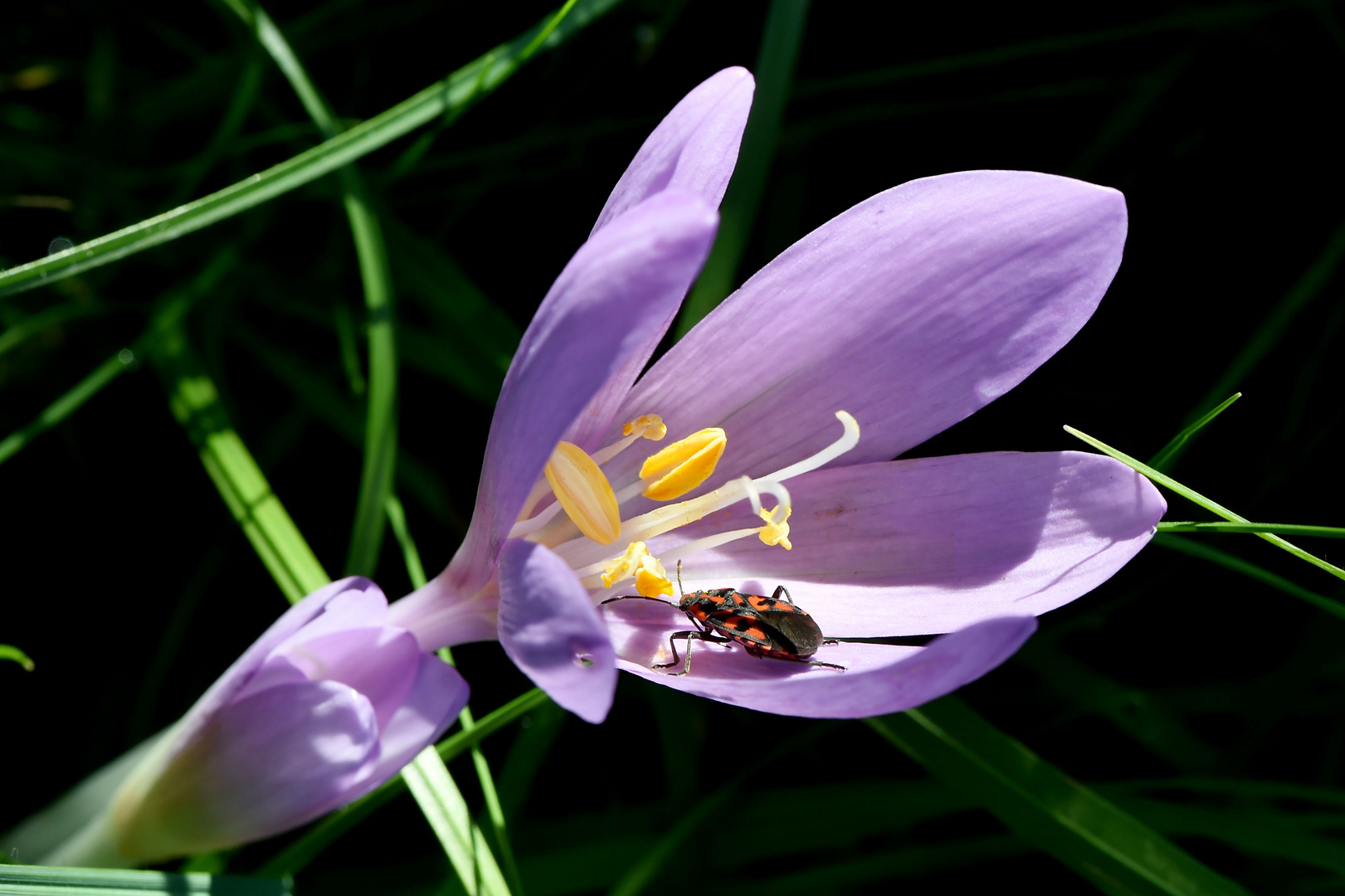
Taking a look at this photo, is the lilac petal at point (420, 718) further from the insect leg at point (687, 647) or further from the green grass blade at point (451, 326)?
the green grass blade at point (451, 326)

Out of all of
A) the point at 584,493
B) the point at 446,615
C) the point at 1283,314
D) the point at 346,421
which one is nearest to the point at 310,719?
the point at 446,615

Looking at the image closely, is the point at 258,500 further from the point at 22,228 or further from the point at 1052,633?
the point at 1052,633

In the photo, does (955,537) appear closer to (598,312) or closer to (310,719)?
(598,312)

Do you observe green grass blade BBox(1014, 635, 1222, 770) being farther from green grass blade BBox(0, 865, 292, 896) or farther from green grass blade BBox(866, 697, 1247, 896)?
green grass blade BBox(0, 865, 292, 896)

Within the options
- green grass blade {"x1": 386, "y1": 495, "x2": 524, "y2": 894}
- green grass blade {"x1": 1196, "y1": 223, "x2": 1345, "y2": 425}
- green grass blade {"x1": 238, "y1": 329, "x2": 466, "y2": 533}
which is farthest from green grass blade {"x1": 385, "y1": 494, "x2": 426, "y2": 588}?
green grass blade {"x1": 1196, "y1": 223, "x2": 1345, "y2": 425}

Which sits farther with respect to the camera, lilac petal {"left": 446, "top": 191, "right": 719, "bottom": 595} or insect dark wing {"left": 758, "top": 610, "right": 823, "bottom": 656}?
insect dark wing {"left": 758, "top": 610, "right": 823, "bottom": 656}
